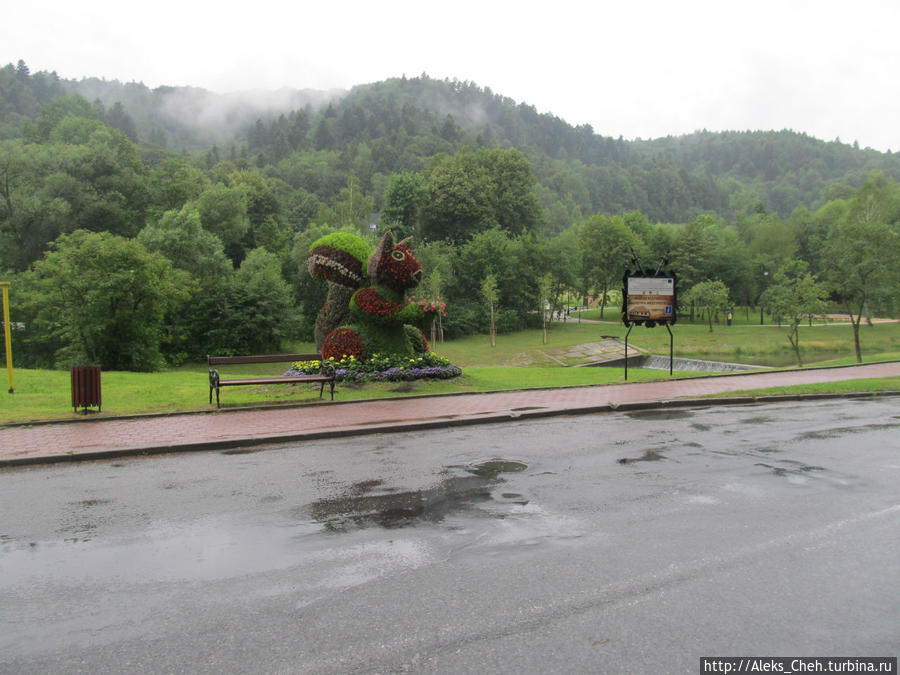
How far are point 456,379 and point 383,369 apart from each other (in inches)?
94.8

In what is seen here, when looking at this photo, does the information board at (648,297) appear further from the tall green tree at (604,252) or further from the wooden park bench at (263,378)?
the tall green tree at (604,252)

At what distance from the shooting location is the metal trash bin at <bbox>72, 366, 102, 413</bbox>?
1374cm

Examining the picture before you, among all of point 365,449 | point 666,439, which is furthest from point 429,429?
point 666,439

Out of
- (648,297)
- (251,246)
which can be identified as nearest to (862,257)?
(648,297)

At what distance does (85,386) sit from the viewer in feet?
45.2

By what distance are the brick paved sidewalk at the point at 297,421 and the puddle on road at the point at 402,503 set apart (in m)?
4.12

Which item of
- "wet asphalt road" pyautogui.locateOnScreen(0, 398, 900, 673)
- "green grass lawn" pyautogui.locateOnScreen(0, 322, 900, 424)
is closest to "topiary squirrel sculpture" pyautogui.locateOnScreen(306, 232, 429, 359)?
"green grass lawn" pyautogui.locateOnScreen(0, 322, 900, 424)

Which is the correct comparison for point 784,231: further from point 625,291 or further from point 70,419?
point 70,419

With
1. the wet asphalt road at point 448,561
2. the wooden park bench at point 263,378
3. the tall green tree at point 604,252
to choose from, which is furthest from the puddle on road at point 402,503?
the tall green tree at point 604,252

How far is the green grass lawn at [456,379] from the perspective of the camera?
15.8 m

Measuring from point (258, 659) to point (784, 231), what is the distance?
309 ft

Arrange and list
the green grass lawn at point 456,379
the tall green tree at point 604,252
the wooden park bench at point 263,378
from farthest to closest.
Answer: the tall green tree at point 604,252 < the green grass lawn at point 456,379 < the wooden park bench at point 263,378

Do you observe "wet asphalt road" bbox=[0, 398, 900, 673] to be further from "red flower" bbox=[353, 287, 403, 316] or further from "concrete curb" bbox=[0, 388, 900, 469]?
"red flower" bbox=[353, 287, 403, 316]

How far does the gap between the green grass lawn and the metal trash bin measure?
0.32 metres
